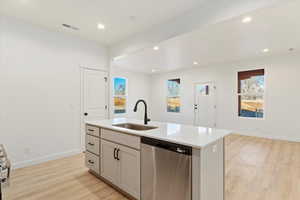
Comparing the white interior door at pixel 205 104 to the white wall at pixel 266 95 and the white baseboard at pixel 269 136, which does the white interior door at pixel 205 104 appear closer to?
the white wall at pixel 266 95

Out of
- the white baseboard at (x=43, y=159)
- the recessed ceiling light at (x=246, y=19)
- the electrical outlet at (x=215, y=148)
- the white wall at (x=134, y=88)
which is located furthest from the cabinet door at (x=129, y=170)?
the white wall at (x=134, y=88)

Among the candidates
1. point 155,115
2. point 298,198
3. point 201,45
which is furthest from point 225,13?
point 155,115

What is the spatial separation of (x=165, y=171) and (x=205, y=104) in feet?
17.0

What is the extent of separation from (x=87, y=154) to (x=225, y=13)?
10.3 feet

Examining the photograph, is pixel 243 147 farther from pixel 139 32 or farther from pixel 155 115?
pixel 155 115

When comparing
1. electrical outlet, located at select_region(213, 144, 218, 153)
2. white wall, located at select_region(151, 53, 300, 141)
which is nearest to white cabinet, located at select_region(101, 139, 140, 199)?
electrical outlet, located at select_region(213, 144, 218, 153)

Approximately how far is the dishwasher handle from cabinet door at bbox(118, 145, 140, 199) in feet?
0.72

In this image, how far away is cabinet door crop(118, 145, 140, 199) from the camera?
1771 mm

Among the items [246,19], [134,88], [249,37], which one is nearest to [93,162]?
[246,19]

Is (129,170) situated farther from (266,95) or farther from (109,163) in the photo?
(266,95)

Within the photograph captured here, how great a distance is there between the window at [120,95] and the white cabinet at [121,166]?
4428 mm

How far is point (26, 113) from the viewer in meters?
2.93

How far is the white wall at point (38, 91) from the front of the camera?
275 cm

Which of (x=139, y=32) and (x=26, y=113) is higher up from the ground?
(x=139, y=32)
